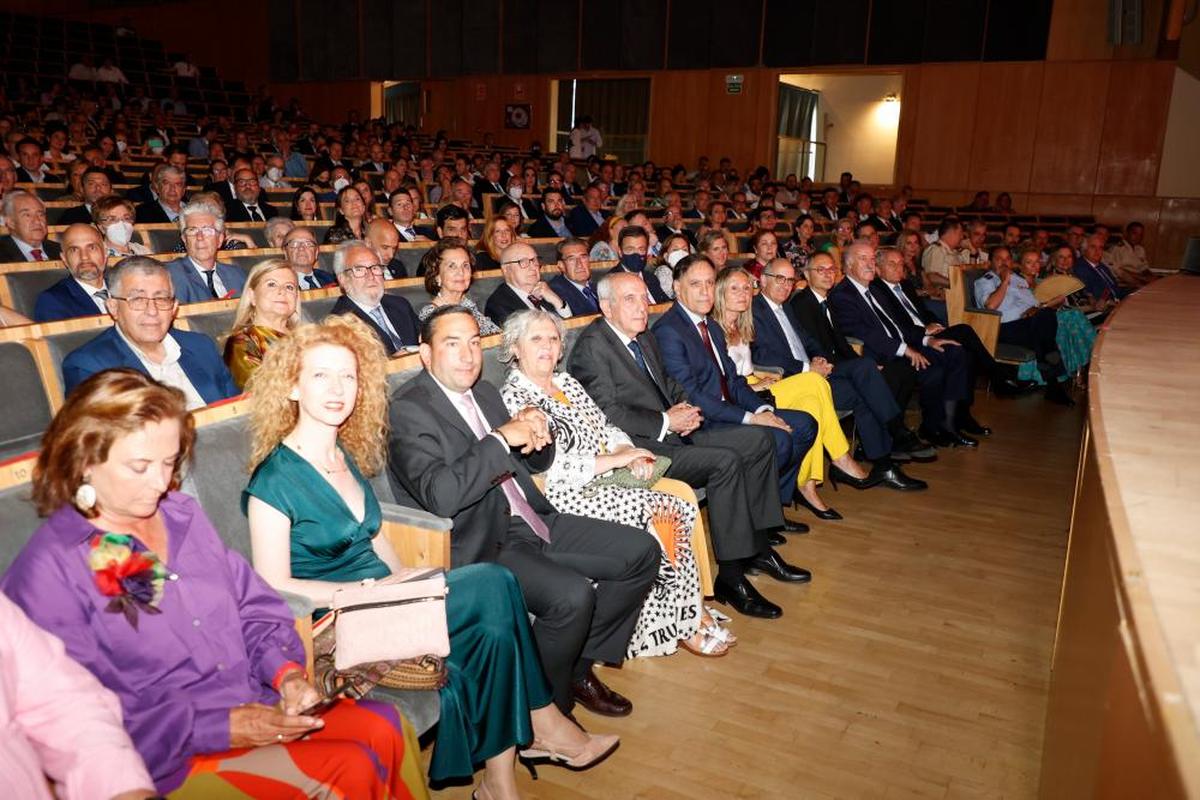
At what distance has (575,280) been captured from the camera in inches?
189

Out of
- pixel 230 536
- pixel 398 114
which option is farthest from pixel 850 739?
pixel 398 114

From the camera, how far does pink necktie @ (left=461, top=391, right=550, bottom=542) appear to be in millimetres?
2343

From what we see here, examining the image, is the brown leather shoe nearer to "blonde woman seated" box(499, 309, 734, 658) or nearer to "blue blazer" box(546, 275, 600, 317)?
"blonde woman seated" box(499, 309, 734, 658)

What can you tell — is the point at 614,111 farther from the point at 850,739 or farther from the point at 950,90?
the point at 850,739

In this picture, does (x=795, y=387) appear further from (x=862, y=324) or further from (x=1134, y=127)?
(x=1134, y=127)

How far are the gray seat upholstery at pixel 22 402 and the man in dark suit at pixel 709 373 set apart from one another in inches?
79.8

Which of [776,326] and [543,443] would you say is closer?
[543,443]

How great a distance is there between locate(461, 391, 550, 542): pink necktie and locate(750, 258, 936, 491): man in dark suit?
2061mm

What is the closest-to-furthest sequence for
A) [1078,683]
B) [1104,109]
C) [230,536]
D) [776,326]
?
[1078,683], [230,536], [776,326], [1104,109]

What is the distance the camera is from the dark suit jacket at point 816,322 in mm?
4496

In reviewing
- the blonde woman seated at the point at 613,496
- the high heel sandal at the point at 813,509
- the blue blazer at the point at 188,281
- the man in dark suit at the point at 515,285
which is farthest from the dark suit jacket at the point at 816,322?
the blue blazer at the point at 188,281

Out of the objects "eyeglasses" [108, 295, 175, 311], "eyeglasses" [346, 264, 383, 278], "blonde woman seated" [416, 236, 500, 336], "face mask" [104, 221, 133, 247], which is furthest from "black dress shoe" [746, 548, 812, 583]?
"face mask" [104, 221, 133, 247]

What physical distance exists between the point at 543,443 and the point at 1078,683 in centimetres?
129

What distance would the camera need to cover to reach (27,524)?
5.06ft
